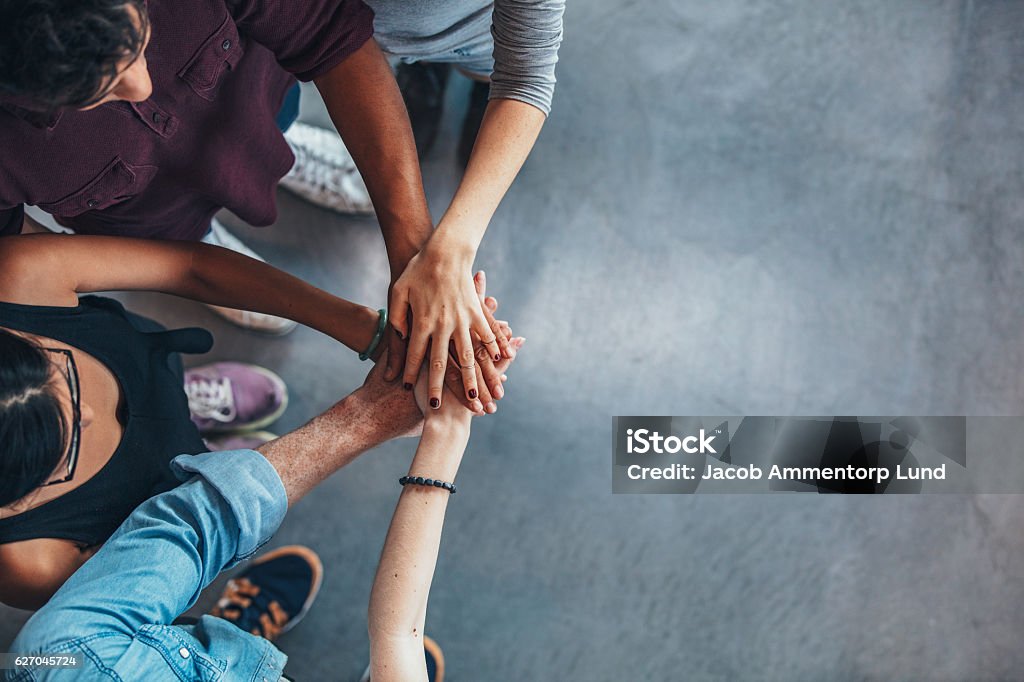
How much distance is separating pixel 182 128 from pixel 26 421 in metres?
0.46

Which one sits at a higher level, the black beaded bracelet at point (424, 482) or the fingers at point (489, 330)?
the fingers at point (489, 330)

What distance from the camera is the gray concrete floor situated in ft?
5.90

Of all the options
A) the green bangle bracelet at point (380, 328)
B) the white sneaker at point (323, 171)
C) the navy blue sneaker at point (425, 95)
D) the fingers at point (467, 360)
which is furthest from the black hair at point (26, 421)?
the navy blue sneaker at point (425, 95)

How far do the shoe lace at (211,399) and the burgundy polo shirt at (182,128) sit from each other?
Result: 0.55 metres

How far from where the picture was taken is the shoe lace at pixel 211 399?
1.72 meters

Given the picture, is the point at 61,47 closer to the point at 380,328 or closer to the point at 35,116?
the point at 35,116

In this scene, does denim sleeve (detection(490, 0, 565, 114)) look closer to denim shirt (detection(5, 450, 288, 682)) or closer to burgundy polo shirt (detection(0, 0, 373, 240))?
burgundy polo shirt (detection(0, 0, 373, 240))

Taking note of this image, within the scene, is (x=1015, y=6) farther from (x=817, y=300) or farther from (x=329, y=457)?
(x=329, y=457)

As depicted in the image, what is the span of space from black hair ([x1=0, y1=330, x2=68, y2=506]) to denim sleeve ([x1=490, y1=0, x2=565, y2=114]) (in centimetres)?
78

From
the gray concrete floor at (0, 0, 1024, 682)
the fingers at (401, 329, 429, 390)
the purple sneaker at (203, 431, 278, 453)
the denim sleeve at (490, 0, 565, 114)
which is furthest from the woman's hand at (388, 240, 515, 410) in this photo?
the purple sneaker at (203, 431, 278, 453)

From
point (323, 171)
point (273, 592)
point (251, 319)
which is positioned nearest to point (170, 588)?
point (273, 592)

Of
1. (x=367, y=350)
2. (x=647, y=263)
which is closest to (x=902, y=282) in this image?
(x=647, y=263)

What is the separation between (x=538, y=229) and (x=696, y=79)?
60cm

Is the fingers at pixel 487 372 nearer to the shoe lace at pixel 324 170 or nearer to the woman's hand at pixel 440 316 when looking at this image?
the woman's hand at pixel 440 316
